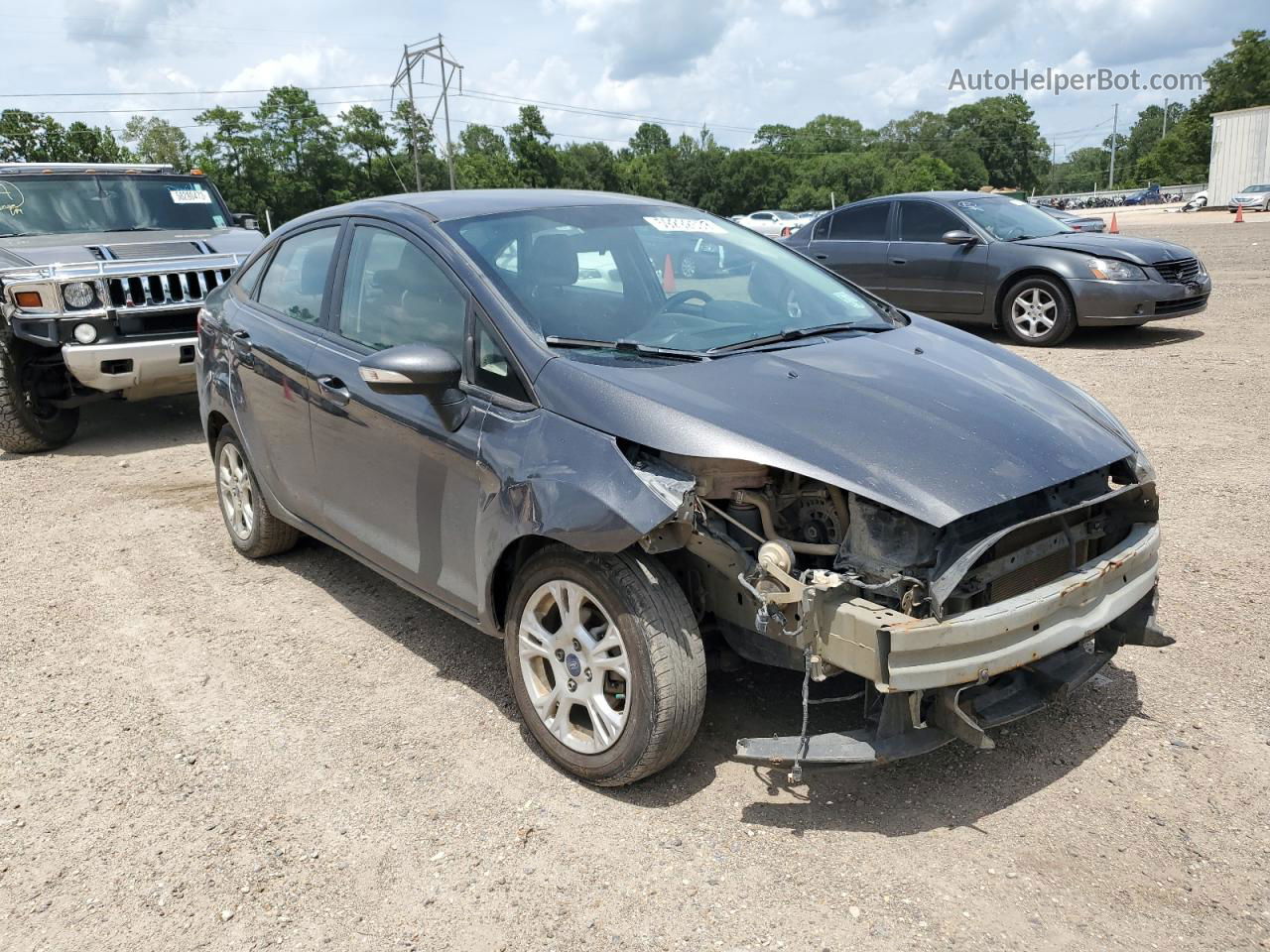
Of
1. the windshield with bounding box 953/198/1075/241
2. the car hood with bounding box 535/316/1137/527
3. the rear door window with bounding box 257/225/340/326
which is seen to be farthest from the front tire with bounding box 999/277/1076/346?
the rear door window with bounding box 257/225/340/326

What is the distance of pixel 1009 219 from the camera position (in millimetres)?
10703

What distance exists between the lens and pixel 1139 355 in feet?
30.8

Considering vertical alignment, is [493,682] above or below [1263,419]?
below

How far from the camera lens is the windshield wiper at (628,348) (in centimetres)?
329

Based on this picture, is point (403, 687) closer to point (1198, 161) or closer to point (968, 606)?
point (968, 606)

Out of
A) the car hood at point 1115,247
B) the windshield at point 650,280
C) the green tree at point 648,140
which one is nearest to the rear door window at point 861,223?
the car hood at point 1115,247

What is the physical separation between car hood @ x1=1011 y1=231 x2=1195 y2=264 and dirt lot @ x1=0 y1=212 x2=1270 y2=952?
5.73m

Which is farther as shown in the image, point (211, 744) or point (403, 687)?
point (403, 687)

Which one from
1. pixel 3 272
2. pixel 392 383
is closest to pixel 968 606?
pixel 392 383

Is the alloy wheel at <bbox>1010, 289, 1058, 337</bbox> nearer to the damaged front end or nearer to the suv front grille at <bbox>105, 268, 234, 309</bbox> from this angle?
the suv front grille at <bbox>105, 268, 234, 309</bbox>

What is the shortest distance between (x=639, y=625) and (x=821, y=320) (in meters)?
1.58

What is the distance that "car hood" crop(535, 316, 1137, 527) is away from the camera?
108 inches

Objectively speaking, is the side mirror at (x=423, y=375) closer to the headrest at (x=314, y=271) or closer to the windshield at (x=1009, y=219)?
the headrest at (x=314, y=271)

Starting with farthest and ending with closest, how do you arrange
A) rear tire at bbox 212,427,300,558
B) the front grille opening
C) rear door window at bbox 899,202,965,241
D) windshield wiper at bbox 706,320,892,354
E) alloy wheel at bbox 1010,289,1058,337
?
rear door window at bbox 899,202,965,241
alloy wheel at bbox 1010,289,1058,337
the front grille opening
rear tire at bbox 212,427,300,558
windshield wiper at bbox 706,320,892,354
